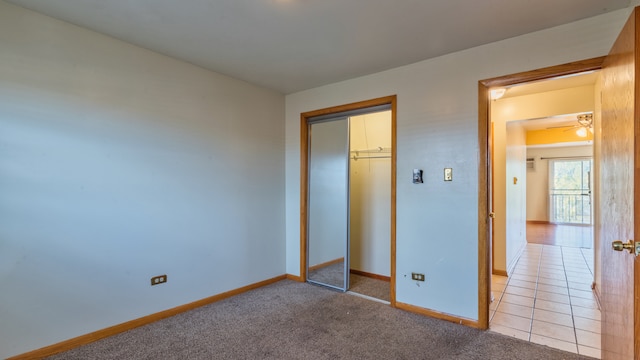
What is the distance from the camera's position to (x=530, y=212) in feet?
31.1

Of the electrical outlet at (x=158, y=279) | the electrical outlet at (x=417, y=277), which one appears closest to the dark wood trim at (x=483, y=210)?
the electrical outlet at (x=417, y=277)

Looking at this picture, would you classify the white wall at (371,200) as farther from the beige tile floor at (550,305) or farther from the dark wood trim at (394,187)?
the beige tile floor at (550,305)

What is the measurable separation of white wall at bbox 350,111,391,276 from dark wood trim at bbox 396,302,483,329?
40.0 inches

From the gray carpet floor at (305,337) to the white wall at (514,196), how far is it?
7.62 ft

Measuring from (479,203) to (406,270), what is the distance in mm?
→ 987

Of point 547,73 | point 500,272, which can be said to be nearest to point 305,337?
point 547,73

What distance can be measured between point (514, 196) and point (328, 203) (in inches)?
131

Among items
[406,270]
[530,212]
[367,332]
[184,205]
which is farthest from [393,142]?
[530,212]

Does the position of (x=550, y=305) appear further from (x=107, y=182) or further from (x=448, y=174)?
(x=107, y=182)

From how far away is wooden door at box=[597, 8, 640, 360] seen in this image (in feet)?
4.62

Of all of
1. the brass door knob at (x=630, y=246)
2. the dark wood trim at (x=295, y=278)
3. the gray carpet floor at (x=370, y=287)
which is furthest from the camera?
the dark wood trim at (x=295, y=278)

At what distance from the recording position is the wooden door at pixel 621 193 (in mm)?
1408

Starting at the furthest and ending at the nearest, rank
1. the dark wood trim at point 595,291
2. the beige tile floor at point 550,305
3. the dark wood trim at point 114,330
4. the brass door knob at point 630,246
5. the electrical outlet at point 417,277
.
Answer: the dark wood trim at point 595,291 < the electrical outlet at point 417,277 < the beige tile floor at point 550,305 < the dark wood trim at point 114,330 < the brass door knob at point 630,246

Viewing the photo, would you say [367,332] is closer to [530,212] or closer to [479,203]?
[479,203]
